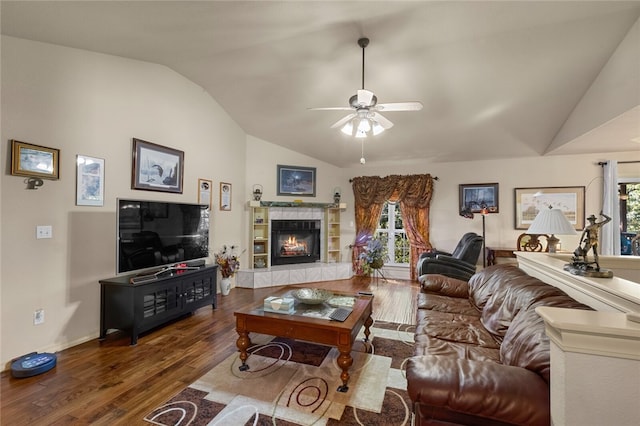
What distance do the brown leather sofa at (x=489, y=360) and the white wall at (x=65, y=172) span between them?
319 centimetres

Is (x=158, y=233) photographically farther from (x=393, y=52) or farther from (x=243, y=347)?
(x=393, y=52)

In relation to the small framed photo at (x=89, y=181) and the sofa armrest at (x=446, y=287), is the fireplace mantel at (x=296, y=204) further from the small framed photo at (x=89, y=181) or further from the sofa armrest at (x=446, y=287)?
the sofa armrest at (x=446, y=287)

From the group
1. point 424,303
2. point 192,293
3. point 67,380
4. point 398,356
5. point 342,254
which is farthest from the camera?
point 342,254

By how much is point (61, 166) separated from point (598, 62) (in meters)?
5.72

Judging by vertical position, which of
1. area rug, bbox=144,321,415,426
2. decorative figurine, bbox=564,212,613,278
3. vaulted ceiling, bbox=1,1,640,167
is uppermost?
vaulted ceiling, bbox=1,1,640,167

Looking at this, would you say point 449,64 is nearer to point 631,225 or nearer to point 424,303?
point 424,303

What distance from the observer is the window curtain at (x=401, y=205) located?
19.0 ft

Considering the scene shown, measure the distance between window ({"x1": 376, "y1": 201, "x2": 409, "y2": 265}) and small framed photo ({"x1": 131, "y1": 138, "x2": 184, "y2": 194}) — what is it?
13.8 feet

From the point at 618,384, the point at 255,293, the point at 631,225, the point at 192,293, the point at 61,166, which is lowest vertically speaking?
the point at 255,293

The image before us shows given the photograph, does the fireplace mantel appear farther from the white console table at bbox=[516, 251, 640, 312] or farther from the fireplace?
the white console table at bbox=[516, 251, 640, 312]

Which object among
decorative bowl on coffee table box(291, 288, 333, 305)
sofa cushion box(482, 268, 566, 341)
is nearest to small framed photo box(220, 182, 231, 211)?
decorative bowl on coffee table box(291, 288, 333, 305)

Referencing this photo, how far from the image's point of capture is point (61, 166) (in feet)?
8.75

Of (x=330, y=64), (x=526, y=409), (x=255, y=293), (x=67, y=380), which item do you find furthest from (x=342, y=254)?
(x=526, y=409)

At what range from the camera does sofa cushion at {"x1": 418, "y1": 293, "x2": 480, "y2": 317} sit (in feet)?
8.54
